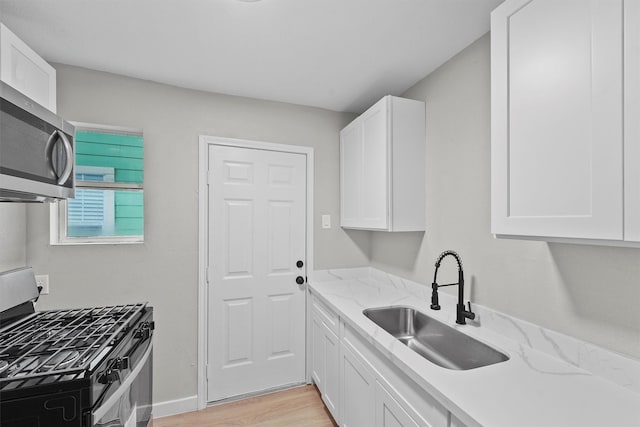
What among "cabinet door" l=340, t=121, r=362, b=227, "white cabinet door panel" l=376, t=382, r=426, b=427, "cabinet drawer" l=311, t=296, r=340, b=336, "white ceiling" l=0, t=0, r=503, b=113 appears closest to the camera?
"white cabinet door panel" l=376, t=382, r=426, b=427

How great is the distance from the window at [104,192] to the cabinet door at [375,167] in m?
1.62

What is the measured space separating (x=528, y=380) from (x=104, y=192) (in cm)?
250

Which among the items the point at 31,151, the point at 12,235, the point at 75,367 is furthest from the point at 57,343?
the point at 12,235

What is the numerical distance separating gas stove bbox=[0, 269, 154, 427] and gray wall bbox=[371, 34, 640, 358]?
1751 millimetres

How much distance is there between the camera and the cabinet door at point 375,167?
2.01 m

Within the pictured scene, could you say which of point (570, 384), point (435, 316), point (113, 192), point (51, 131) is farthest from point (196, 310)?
point (570, 384)

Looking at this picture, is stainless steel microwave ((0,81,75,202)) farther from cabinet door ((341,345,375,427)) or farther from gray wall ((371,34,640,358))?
gray wall ((371,34,640,358))

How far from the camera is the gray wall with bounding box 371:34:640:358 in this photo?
1105mm

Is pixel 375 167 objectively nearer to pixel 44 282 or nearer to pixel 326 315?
pixel 326 315

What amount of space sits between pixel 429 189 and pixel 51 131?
6.79ft

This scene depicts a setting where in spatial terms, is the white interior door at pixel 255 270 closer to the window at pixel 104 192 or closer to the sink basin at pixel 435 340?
the window at pixel 104 192

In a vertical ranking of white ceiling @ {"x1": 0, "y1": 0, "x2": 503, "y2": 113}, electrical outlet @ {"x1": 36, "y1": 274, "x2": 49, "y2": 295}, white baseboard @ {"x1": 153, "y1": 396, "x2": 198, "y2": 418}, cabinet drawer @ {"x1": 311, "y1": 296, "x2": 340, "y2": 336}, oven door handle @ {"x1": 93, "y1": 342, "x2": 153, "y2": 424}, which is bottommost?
white baseboard @ {"x1": 153, "y1": 396, "x2": 198, "y2": 418}

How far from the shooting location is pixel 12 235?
5.59 feet

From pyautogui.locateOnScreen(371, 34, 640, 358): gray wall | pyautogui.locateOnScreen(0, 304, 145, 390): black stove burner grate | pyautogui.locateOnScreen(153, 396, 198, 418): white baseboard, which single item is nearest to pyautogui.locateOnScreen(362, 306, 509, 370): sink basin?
pyautogui.locateOnScreen(371, 34, 640, 358): gray wall
